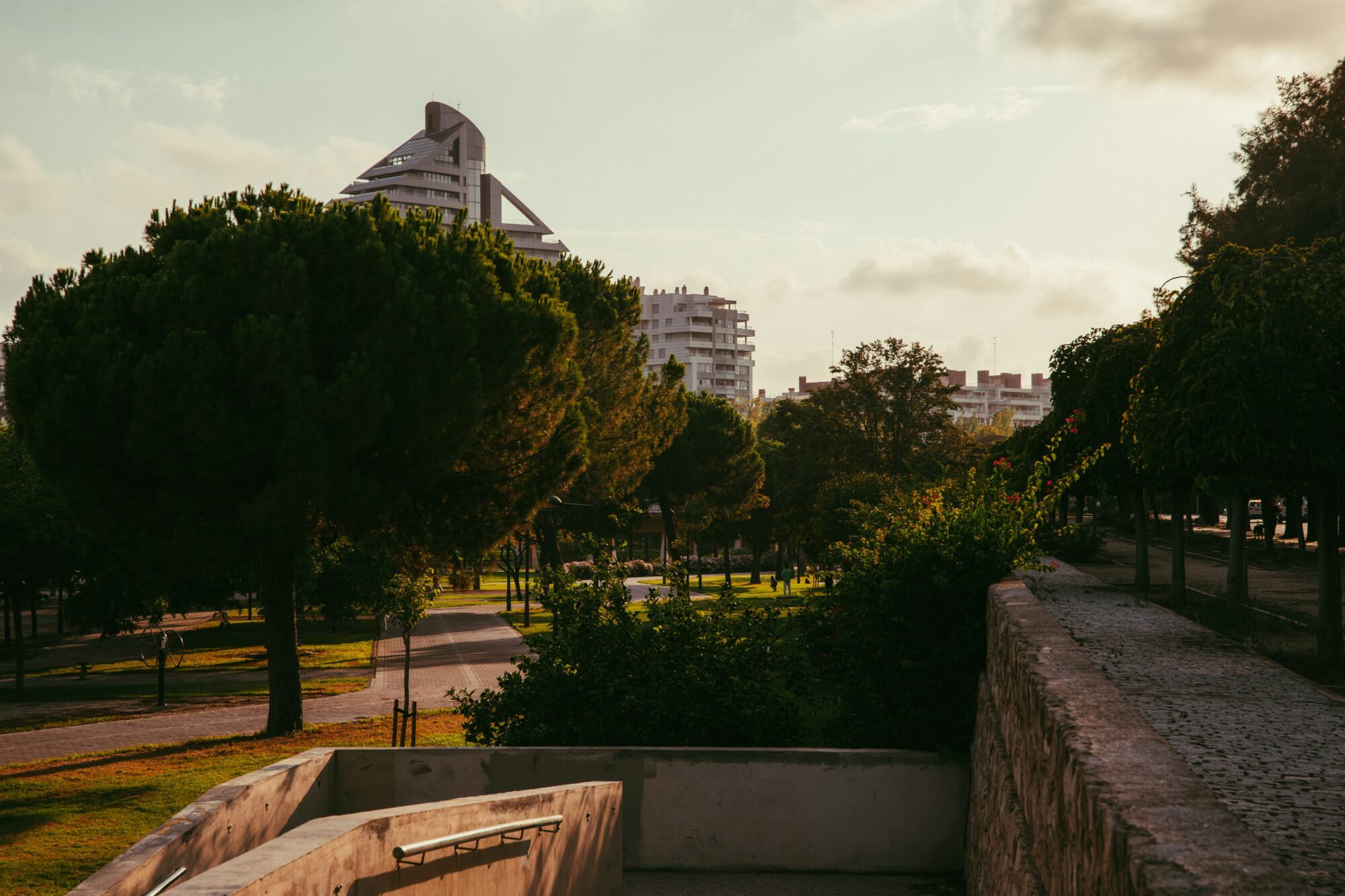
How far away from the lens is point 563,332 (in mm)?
18281

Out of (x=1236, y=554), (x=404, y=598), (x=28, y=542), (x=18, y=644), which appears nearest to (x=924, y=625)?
(x=1236, y=554)

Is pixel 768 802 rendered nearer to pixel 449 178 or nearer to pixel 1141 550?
pixel 1141 550

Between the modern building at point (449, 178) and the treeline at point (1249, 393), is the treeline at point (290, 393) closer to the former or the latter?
the treeline at point (1249, 393)

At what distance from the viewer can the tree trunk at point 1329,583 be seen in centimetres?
1038

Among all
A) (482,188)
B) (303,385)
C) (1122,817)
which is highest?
(482,188)

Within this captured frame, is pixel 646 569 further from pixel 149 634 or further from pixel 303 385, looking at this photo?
pixel 303 385

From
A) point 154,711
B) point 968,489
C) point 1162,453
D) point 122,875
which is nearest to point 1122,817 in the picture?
point 122,875

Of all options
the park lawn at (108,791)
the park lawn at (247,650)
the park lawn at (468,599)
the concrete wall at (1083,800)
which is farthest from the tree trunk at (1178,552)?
the park lawn at (468,599)

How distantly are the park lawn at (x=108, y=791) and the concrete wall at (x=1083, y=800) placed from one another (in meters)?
7.87

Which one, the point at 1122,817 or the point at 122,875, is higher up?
the point at 1122,817

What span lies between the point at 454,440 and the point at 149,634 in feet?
68.2

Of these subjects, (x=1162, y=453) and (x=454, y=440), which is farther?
(x=454, y=440)

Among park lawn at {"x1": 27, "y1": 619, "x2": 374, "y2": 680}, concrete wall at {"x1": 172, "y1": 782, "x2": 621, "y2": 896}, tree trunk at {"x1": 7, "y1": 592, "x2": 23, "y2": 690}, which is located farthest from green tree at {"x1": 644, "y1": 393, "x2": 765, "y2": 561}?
concrete wall at {"x1": 172, "y1": 782, "x2": 621, "y2": 896}

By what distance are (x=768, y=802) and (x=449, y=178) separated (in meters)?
119
